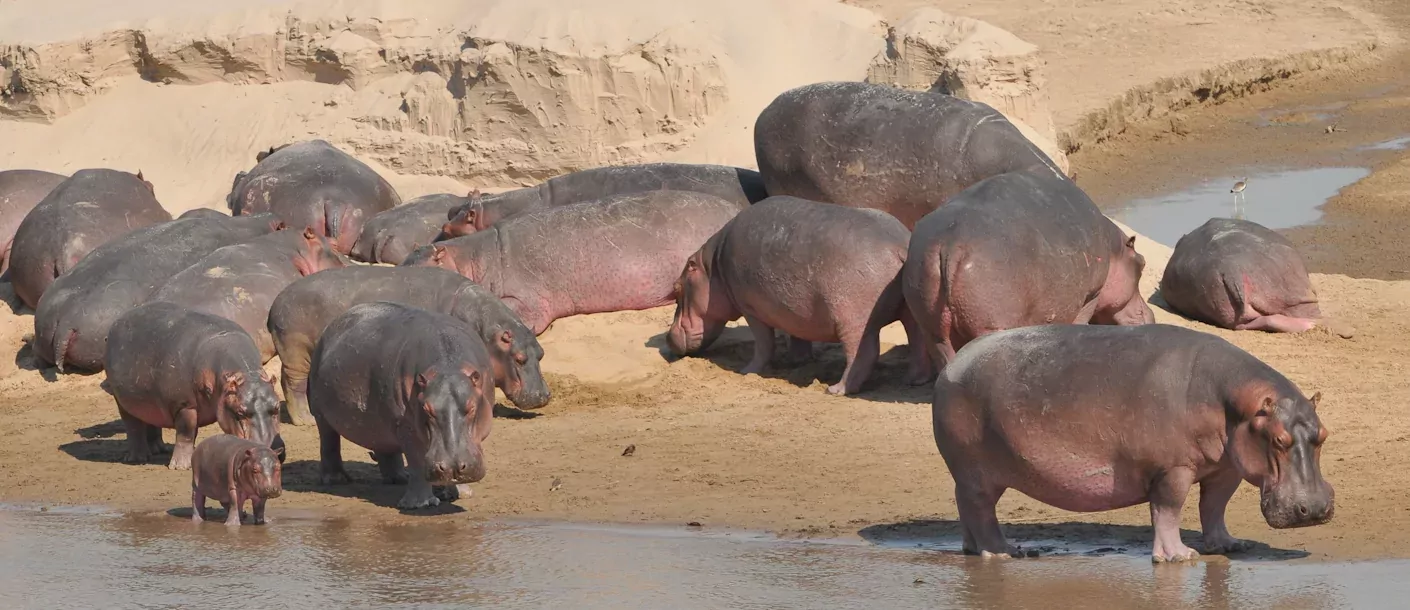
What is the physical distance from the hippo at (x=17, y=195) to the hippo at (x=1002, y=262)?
737cm

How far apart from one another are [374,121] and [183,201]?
1.66 m

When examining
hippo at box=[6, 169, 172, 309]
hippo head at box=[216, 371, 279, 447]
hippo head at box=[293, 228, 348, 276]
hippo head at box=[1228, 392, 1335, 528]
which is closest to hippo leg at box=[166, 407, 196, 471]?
hippo head at box=[216, 371, 279, 447]

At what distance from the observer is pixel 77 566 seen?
7383mm

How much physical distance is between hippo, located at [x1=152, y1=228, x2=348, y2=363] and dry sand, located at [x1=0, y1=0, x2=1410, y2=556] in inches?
31.7

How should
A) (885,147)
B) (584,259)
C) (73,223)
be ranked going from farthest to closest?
(73,223) < (584,259) < (885,147)

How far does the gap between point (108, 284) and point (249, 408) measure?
3.47 metres

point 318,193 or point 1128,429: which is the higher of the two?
point 1128,429

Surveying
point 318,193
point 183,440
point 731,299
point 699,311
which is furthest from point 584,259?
point 183,440

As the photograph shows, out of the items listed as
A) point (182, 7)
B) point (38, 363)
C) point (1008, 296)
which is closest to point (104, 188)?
point (38, 363)

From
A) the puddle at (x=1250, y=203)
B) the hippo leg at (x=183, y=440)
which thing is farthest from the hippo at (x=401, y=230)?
the puddle at (x=1250, y=203)

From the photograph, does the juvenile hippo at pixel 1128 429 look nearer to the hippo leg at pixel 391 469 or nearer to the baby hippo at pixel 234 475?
the baby hippo at pixel 234 475

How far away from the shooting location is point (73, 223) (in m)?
13.5

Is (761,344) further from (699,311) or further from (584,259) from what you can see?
(584,259)

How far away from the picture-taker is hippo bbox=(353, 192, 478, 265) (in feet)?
44.1
